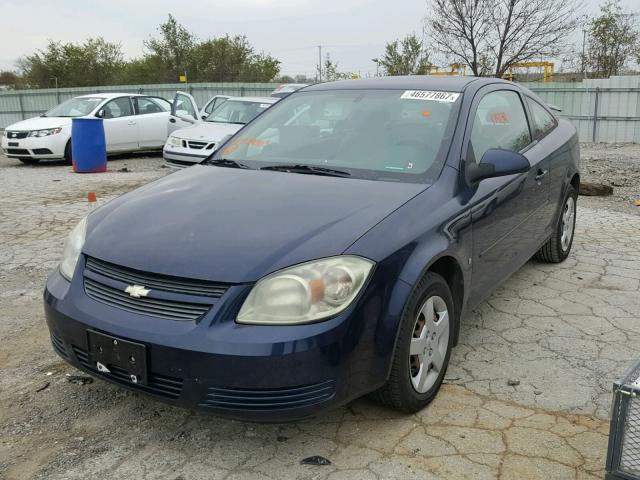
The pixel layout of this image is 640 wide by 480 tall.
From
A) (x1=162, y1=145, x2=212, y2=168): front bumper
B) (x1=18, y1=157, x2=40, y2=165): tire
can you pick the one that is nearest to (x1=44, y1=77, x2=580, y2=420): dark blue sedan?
(x1=162, y1=145, x2=212, y2=168): front bumper

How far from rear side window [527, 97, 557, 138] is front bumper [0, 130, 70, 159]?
10252 millimetres

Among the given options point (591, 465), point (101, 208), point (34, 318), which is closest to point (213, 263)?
point (101, 208)

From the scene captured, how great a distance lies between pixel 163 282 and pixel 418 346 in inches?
46.3

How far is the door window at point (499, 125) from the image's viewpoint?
359 cm

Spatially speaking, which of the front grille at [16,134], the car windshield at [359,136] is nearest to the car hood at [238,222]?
the car windshield at [359,136]

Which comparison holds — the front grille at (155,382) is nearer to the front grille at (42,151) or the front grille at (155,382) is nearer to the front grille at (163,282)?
the front grille at (163,282)

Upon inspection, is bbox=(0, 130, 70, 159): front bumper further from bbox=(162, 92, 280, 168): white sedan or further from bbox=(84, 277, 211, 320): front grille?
bbox=(84, 277, 211, 320): front grille

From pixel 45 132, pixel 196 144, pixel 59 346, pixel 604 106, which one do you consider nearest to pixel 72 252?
pixel 59 346

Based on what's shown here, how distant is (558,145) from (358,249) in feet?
9.68

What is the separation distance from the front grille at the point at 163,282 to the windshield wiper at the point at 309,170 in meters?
1.10

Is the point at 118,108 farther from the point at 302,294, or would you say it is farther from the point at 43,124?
the point at 302,294

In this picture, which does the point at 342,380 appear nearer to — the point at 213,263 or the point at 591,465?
the point at 213,263

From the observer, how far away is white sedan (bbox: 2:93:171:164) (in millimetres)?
12453

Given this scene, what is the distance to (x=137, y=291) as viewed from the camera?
2488mm
